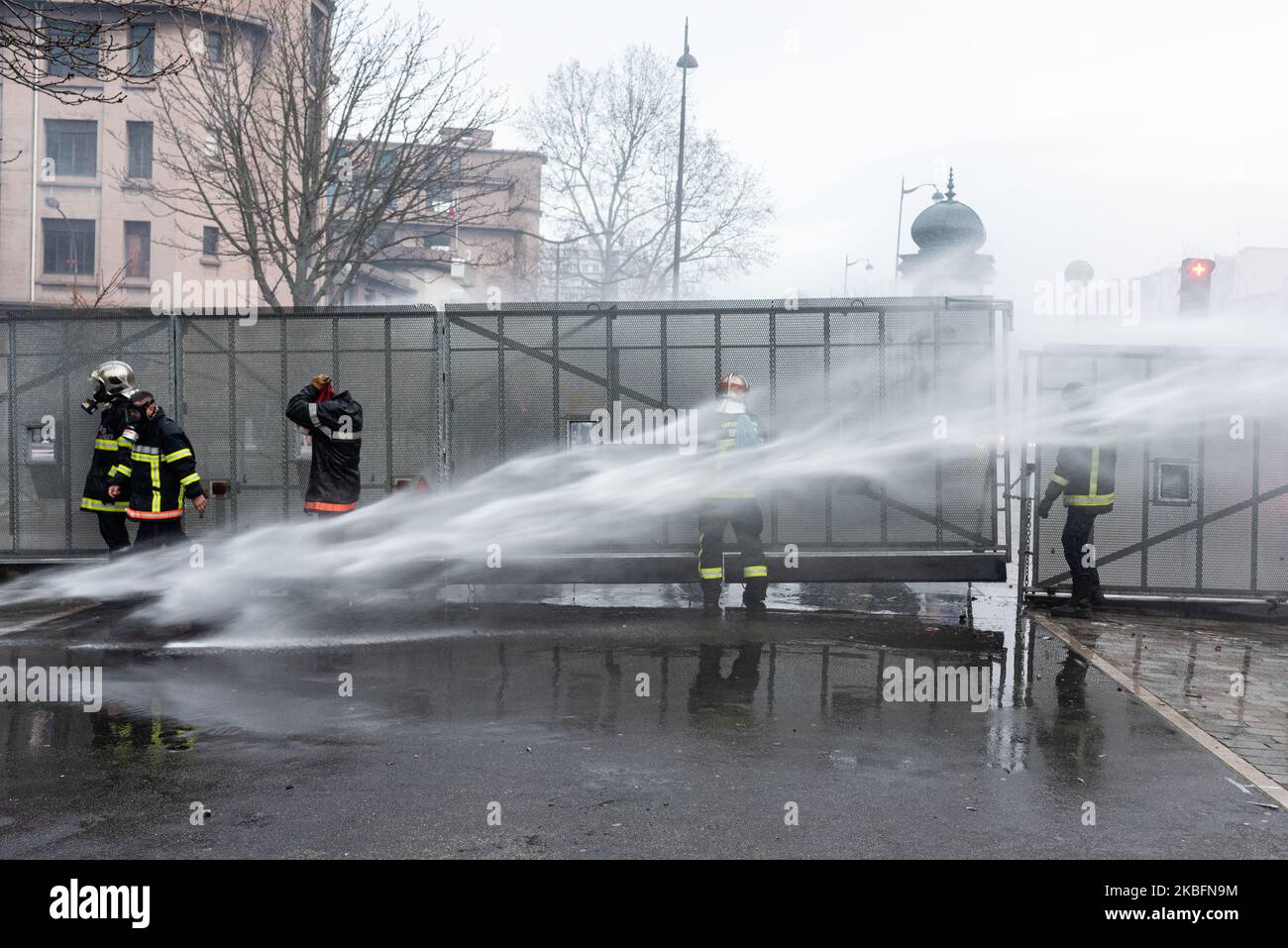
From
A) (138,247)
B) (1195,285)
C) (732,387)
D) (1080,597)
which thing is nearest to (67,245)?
(138,247)

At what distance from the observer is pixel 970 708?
6.74m

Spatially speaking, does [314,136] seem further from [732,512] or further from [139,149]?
[139,149]

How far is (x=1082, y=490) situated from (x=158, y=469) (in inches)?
310

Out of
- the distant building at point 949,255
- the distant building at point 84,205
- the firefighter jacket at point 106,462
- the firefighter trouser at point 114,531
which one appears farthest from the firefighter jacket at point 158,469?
the distant building at point 84,205

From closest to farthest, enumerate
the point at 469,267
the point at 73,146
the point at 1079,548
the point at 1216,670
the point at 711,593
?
the point at 1216,670
the point at 1079,548
the point at 711,593
the point at 73,146
the point at 469,267

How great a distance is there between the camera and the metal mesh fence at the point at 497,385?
35.2 feet

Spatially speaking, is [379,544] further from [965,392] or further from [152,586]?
[965,392]

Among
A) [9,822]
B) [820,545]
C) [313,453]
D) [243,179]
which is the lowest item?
[9,822]

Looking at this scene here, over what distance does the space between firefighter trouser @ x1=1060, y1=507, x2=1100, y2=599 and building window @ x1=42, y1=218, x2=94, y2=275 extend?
3501cm

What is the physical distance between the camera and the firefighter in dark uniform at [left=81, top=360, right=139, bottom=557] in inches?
414

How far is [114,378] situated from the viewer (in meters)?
10.6

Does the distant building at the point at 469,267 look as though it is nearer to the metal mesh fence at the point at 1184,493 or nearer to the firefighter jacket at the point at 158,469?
the firefighter jacket at the point at 158,469

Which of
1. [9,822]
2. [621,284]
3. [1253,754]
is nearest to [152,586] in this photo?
[9,822]

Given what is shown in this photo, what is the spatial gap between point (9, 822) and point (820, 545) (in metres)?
7.32
